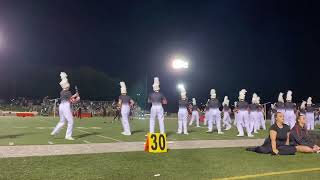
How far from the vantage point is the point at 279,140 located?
38.9ft

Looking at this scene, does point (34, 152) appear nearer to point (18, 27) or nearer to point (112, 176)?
point (112, 176)

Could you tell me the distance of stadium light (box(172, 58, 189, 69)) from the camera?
56.0 metres

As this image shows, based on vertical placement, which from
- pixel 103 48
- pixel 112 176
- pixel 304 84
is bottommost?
pixel 112 176

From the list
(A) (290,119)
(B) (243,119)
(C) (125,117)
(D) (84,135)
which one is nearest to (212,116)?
(B) (243,119)

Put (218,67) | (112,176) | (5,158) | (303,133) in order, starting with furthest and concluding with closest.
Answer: (218,67), (303,133), (5,158), (112,176)

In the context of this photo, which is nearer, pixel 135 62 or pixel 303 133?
pixel 303 133

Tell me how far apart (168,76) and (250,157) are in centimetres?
5014

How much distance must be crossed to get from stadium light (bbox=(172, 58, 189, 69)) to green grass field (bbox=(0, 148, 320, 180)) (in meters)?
44.1

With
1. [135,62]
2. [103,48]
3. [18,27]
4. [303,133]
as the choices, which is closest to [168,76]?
[135,62]

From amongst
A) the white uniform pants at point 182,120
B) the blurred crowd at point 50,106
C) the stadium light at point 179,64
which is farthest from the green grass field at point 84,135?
the stadium light at point 179,64

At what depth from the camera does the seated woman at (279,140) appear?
1153cm

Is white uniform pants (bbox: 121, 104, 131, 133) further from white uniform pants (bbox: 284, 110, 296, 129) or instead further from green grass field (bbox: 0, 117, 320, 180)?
white uniform pants (bbox: 284, 110, 296, 129)

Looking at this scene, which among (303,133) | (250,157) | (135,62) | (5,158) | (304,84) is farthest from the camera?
(135,62)

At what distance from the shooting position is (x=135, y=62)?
64.9 metres
